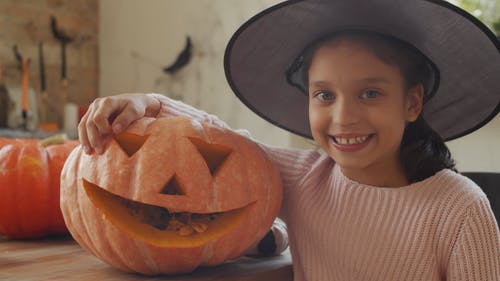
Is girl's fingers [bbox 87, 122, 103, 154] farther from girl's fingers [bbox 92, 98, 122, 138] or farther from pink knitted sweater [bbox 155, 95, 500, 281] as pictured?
pink knitted sweater [bbox 155, 95, 500, 281]

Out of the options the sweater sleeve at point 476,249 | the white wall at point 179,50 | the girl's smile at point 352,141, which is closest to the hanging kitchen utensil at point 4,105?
the white wall at point 179,50

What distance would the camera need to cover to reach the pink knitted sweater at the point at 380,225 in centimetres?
82

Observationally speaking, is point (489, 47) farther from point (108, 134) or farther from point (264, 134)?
point (264, 134)

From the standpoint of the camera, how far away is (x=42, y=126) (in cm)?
Answer: 274

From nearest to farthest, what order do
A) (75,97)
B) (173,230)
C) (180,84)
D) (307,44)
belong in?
1. (173,230)
2. (307,44)
3. (180,84)
4. (75,97)

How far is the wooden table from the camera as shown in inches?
30.7

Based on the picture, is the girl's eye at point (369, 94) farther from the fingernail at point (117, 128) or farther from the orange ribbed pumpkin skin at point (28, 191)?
the orange ribbed pumpkin skin at point (28, 191)

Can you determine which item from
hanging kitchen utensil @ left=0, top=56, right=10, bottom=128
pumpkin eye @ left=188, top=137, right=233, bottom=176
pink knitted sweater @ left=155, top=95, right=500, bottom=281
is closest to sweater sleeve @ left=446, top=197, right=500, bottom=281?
pink knitted sweater @ left=155, top=95, right=500, bottom=281

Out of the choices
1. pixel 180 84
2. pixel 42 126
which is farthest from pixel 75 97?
pixel 180 84

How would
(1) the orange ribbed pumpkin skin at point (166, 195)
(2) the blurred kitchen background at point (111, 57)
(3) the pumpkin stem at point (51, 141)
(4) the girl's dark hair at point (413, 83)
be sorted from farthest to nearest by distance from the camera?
(2) the blurred kitchen background at point (111, 57) → (3) the pumpkin stem at point (51, 141) → (4) the girl's dark hair at point (413, 83) → (1) the orange ribbed pumpkin skin at point (166, 195)

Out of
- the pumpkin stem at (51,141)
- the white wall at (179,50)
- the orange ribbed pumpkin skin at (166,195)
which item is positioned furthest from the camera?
the white wall at (179,50)

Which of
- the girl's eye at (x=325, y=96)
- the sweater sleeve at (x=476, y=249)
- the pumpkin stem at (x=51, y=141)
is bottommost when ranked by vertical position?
the sweater sleeve at (x=476, y=249)

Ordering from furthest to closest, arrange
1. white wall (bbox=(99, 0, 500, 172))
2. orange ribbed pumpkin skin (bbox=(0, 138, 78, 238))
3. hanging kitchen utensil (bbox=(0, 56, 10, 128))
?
hanging kitchen utensil (bbox=(0, 56, 10, 128))
white wall (bbox=(99, 0, 500, 172))
orange ribbed pumpkin skin (bbox=(0, 138, 78, 238))

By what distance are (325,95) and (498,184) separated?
509mm
